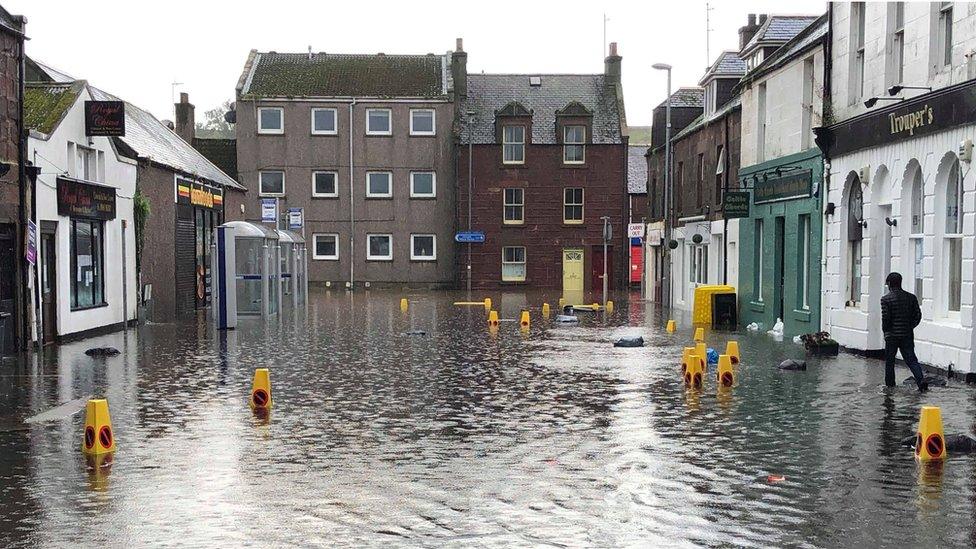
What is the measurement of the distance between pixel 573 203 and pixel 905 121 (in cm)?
4130

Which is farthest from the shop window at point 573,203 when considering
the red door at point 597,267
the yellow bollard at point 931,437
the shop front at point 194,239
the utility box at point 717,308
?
the yellow bollard at point 931,437

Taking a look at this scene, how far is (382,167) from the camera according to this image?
60.2m

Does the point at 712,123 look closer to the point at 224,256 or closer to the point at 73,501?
the point at 224,256

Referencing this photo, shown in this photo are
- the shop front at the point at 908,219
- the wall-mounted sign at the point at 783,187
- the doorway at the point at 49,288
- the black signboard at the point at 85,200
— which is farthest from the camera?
the wall-mounted sign at the point at 783,187

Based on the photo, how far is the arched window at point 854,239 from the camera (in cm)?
2267

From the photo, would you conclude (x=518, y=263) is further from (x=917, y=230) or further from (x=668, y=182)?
(x=917, y=230)

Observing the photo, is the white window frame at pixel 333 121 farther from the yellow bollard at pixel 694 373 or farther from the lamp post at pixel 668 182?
the yellow bollard at pixel 694 373

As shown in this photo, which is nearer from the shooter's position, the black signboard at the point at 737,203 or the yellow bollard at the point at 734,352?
the yellow bollard at the point at 734,352

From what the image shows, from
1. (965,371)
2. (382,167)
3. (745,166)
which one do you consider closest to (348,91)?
(382,167)

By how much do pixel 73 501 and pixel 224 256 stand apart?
21.5 m

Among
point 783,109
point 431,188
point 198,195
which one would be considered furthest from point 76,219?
point 431,188

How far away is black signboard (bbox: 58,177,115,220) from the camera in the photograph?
82.2ft

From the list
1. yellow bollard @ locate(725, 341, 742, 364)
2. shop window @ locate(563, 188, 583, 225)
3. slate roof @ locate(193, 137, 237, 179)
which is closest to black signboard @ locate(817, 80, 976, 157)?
yellow bollard @ locate(725, 341, 742, 364)

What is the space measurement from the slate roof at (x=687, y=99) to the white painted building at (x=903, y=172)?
21.4m
